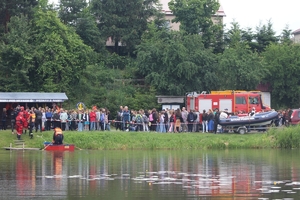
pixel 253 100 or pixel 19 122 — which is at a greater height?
pixel 253 100

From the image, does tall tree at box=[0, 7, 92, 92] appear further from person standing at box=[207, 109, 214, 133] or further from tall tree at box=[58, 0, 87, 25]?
person standing at box=[207, 109, 214, 133]

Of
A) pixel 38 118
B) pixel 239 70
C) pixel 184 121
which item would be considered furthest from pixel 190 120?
pixel 239 70

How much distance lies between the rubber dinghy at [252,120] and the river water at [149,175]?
7.83 m

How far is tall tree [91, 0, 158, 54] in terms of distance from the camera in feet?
264

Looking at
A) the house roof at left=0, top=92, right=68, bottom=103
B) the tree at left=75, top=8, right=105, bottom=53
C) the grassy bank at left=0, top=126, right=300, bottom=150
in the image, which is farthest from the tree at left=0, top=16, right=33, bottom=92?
the grassy bank at left=0, top=126, right=300, bottom=150

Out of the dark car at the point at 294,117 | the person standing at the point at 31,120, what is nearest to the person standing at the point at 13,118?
the person standing at the point at 31,120

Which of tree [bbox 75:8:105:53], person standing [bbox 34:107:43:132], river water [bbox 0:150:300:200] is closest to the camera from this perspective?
river water [bbox 0:150:300:200]

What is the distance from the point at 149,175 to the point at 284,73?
147 ft

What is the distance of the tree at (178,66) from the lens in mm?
66312

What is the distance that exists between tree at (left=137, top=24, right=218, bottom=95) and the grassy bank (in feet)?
55.2

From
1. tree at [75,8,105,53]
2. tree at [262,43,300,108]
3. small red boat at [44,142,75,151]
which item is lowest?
small red boat at [44,142,75,151]

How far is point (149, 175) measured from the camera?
100 feet

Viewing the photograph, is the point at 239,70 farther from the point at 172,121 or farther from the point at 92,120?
the point at 92,120

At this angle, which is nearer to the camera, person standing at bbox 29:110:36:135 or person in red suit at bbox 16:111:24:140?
person in red suit at bbox 16:111:24:140
